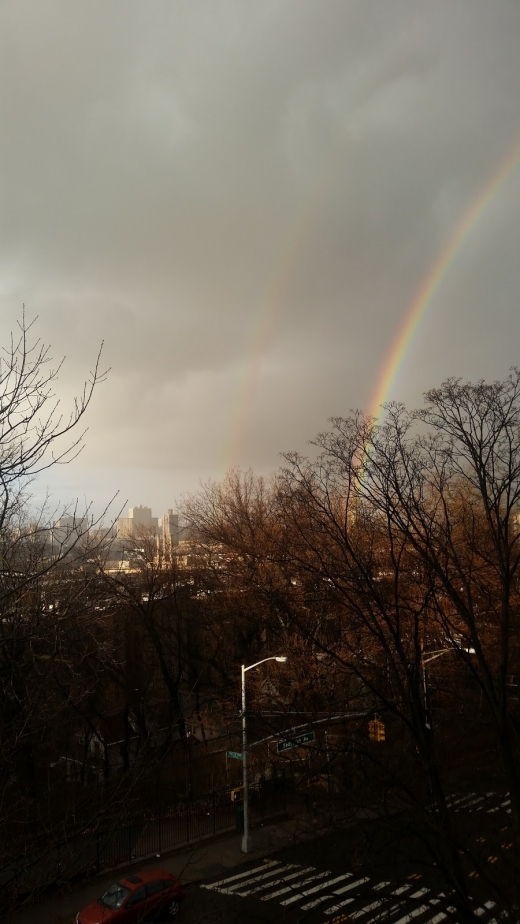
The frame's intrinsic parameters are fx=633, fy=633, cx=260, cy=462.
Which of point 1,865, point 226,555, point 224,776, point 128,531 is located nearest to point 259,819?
point 224,776

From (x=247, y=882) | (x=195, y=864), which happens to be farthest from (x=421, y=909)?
(x=195, y=864)

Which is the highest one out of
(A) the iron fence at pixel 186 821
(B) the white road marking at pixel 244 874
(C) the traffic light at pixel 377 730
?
(C) the traffic light at pixel 377 730

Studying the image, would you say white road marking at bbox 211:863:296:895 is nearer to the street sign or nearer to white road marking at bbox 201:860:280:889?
white road marking at bbox 201:860:280:889

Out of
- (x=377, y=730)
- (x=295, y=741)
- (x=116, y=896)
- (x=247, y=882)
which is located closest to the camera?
(x=295, y=741)

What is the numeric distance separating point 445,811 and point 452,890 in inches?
30.5

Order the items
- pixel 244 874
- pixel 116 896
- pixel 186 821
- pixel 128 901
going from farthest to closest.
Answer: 1. pixel 186 821
2. pixel 244 874
3. pixel 116 896
4. pixel 128 901

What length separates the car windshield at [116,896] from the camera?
42.1 feet

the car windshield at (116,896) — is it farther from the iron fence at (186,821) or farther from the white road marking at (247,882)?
the white road marking at (247,882)

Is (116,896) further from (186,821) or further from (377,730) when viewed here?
(377,730)

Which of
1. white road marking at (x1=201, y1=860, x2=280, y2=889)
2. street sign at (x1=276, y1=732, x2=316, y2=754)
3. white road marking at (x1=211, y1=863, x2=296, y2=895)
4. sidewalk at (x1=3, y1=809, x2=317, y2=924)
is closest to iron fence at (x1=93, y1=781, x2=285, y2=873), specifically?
→ sidewalk at (x1=3, y1=809, x2=317, y2=924)

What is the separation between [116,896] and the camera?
1320cm

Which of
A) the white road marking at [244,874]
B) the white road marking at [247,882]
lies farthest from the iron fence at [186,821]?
the white road marking at [247,882]

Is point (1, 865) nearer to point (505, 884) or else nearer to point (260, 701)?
point (505, 884)

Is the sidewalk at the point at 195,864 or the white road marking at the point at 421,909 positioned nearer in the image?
the white road marking at the point at 421,909
